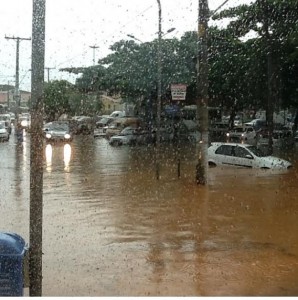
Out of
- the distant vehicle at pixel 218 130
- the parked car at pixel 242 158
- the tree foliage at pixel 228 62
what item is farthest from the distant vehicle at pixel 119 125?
the parked car at pixel 242 158

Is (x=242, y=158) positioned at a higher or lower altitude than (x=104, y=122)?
lower

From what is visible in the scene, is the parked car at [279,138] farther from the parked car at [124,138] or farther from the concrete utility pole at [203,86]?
the concrete utility pole at [203,86]

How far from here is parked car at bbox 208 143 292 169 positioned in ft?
60.4

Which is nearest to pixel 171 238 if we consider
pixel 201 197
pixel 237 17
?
pixel 201 197

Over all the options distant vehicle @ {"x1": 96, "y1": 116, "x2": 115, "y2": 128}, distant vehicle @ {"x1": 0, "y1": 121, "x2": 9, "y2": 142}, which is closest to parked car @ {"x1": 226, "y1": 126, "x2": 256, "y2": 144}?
distant vehicle @ {"x1": 96, "y1": 116, "x2": 115, "y2": 128}

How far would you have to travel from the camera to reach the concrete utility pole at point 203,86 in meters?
13.4

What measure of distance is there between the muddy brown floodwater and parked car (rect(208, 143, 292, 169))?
78.6 inches

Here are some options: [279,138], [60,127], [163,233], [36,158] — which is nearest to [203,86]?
[163,233]

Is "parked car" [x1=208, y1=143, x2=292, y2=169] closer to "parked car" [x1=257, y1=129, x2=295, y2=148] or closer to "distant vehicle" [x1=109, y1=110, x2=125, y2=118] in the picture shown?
"parked car" [x1=257, y1=129, x2=295, y2=148]

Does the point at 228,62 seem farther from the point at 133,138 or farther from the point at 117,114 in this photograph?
the point at 117,114

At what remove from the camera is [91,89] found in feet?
103

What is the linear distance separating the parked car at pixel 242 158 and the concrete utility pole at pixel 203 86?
478 cm

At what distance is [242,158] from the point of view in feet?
62.2

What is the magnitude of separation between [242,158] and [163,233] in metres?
11.1
